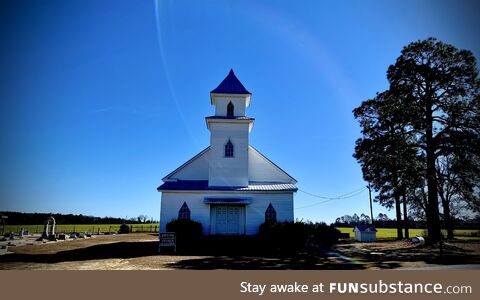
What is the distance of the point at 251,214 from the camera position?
23.8 meters

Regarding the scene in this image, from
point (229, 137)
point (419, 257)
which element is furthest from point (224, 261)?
point (229, 137)

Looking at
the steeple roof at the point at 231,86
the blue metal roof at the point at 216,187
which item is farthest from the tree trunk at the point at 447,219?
the steeple roof at the point at 231,86

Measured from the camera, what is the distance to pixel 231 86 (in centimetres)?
2766


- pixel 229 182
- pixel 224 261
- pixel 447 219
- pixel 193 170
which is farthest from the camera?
pixel 447 219

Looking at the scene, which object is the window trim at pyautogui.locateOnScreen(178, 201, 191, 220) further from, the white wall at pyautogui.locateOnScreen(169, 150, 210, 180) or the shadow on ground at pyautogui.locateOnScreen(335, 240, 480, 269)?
the shadow on ground at pyautogui.locateOnScreen(335, 240, 480, 269)

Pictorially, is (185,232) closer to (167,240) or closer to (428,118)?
(167,240)

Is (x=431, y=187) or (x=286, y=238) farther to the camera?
(x=431, y=187)

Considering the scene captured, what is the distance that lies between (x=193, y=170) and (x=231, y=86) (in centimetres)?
844

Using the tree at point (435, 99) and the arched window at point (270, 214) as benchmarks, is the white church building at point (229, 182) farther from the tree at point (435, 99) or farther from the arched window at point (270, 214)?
the tree at point (435, 99)

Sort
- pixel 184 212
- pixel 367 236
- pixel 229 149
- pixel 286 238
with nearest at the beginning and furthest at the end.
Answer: pixel 286 238 < pixel 184 212 < pixel 229 149 < pixel 367 236

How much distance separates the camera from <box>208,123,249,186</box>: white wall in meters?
25.0

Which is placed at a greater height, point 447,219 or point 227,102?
point 227,102
